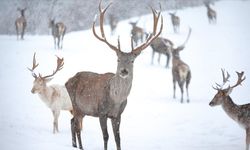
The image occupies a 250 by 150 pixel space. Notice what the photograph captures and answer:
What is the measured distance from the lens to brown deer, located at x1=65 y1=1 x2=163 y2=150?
6277mm

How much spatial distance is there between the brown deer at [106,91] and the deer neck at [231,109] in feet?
7.01

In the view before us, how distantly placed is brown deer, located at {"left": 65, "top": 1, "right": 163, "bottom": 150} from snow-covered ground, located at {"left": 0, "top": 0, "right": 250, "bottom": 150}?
0.69m

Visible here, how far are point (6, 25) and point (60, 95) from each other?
57.7 ft

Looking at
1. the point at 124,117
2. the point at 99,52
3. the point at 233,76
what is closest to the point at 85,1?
the point at 99,52

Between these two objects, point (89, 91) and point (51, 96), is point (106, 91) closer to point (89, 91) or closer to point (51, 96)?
point (89, 91)

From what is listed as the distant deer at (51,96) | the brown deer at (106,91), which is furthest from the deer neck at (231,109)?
the distant deer at (51,96)

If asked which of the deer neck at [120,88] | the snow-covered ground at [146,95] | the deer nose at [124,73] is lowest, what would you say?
the snow-covered ground at [146,95]

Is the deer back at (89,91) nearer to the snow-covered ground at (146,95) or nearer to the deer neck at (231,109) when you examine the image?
the snow-covered ground at (146,95)

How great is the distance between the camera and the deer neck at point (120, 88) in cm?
627

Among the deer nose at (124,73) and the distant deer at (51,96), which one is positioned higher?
the deer nose at (124,73)

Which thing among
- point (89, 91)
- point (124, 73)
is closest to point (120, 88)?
point (124, 73)

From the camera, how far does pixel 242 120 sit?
758cm

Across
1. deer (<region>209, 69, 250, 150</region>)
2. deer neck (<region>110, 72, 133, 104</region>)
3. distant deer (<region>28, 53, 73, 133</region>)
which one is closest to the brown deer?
deer neck (<region>110, 72, 133, 104</region>)

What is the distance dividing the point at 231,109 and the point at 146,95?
5275 mm
